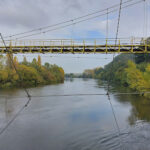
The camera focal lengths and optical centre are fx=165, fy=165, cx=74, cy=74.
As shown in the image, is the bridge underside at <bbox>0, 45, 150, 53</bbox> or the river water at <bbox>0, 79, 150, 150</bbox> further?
the bridge underside at <bbox>0, 45, 150, 53</bbox>

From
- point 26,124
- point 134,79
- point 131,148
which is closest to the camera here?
point 131,148

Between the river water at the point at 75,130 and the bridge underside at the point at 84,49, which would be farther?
the bridge underside at the point at 84,49

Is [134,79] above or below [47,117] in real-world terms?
above

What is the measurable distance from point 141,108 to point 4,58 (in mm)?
18613

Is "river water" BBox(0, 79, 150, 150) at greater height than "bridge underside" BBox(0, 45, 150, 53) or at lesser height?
lesser

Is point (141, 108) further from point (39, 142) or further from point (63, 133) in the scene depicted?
point (39, 142)

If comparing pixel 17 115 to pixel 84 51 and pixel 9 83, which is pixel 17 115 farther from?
pixel 9 83

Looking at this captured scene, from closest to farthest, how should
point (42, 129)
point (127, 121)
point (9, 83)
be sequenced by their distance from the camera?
point (42, 129)
point (127, 121)
point (9, 83)

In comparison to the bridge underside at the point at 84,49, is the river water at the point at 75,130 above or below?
below

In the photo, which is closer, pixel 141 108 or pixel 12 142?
pixel 12 142

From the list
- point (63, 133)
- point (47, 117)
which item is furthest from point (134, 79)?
point (63, 133)

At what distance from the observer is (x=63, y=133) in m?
6.12

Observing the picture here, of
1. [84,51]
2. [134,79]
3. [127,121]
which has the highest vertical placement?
[84,51]

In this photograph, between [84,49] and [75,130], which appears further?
[84,49]
